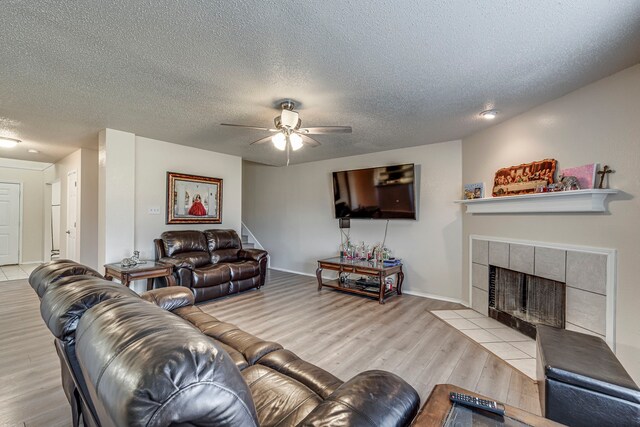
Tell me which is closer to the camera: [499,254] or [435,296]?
[499,254]

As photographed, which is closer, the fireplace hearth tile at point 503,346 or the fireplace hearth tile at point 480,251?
the fireplace hearth tile at point 503,346

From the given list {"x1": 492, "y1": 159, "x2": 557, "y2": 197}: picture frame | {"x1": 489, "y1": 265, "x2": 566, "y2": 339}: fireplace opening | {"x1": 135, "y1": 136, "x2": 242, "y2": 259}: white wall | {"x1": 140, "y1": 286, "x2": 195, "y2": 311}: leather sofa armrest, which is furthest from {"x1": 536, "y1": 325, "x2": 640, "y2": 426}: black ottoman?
{"x1": 135, "y1": 136, "x2": 242, "y2": 259}: white wall

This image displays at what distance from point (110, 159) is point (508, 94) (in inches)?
189

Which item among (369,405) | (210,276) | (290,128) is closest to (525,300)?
(369,405)

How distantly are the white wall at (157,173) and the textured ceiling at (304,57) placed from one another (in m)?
0.98

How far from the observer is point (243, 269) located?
4.47m

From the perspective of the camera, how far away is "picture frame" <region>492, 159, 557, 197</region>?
2.77 metres

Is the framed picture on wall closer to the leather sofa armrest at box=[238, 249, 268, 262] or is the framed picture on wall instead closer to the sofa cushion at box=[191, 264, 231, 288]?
the leather sofa armrest at box=[238, 249, 268, 262]

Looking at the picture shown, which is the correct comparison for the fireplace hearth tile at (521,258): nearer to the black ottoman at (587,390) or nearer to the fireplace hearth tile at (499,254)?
the fireplace hearth tile at (499,254)

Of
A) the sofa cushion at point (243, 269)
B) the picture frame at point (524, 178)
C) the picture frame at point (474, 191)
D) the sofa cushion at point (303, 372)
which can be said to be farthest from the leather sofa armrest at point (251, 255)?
the picture frame at point (524, 178)

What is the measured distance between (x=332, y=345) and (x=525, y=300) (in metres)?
2.25

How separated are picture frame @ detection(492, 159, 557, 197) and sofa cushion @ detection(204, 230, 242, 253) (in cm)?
407

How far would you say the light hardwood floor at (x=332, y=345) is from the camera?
2.00 m

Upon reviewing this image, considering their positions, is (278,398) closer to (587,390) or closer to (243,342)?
(243,342)
